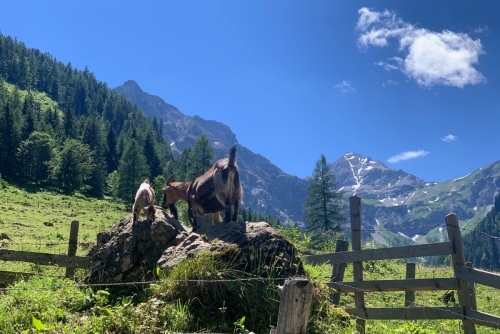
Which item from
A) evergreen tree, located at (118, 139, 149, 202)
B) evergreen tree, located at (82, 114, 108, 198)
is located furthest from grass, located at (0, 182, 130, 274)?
evergreen tree, located at (82, 114, 108, 198)

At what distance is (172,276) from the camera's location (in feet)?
25.7

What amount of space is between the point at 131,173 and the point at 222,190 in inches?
3199

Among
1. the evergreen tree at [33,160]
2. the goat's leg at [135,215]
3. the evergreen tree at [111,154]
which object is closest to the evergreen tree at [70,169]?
the evergreen tree at [33,160]

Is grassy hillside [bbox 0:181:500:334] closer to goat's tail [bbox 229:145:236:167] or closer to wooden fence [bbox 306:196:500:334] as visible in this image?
wooden fence [bbox 306:196:500:334]

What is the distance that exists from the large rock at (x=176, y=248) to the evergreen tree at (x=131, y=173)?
77.3 meters

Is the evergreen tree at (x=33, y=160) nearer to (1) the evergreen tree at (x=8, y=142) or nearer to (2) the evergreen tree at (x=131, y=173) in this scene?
(1) the evergreen tree at (x=8, y=142)

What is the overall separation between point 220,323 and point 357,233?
431cm

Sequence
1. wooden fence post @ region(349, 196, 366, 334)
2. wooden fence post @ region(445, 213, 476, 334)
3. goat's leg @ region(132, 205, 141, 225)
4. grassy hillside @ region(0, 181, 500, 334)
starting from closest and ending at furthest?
grassy hillside @ region(0, 181, 500, 334) < wooden fence post @ region(445, 213, 476, 334) < wooden fence post @ region(349, 196, 366, 334) < goat's leg @ region(132, 205, 141, 225)

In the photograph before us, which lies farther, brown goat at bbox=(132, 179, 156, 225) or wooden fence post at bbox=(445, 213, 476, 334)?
brown goat at bbox=(132, 179, 156, 225)

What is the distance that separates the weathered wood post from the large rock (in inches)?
146

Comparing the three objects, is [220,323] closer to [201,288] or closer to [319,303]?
[201,288]

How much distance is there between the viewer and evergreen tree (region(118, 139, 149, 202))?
85.9m

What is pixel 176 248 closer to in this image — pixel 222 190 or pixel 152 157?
pixel 222 190

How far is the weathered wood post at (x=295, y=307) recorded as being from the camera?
4.20 meters
